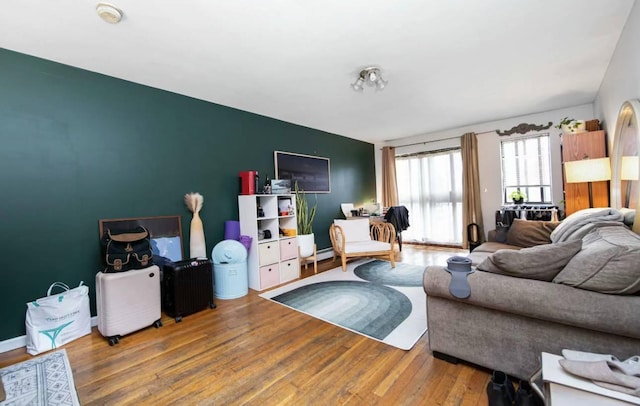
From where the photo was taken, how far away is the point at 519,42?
7.77 ft

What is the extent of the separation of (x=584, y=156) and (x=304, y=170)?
3.74m

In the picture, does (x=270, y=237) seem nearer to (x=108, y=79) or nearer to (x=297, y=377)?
(x=297, y=377)

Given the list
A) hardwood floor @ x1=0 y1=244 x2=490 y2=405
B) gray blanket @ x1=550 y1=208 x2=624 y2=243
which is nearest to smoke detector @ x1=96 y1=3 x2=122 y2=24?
hardwood floor @ x1=0 y1=244 x2=490 y2=405

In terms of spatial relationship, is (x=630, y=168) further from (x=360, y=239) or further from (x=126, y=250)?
(x=126, y=250)

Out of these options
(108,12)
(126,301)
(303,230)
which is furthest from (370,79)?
(126,301)

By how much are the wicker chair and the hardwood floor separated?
1745 mm

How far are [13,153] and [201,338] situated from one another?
84.4 inches

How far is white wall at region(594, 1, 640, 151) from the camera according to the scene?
6.53 feet

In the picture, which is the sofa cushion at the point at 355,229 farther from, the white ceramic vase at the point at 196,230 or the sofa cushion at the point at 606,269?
the sofa cushion at the point at 606,269

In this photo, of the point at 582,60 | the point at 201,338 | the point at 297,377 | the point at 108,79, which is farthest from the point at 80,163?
the point at 582,60

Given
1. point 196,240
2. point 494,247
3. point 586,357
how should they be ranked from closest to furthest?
point 586,357
point 196,240
point 494,247

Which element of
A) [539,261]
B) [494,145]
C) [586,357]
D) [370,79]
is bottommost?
[586,357]

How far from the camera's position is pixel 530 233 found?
3.37 m

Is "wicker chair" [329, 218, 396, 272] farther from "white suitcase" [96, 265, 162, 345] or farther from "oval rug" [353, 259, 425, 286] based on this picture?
"white suitcase" [96, 265, 162, 345]
